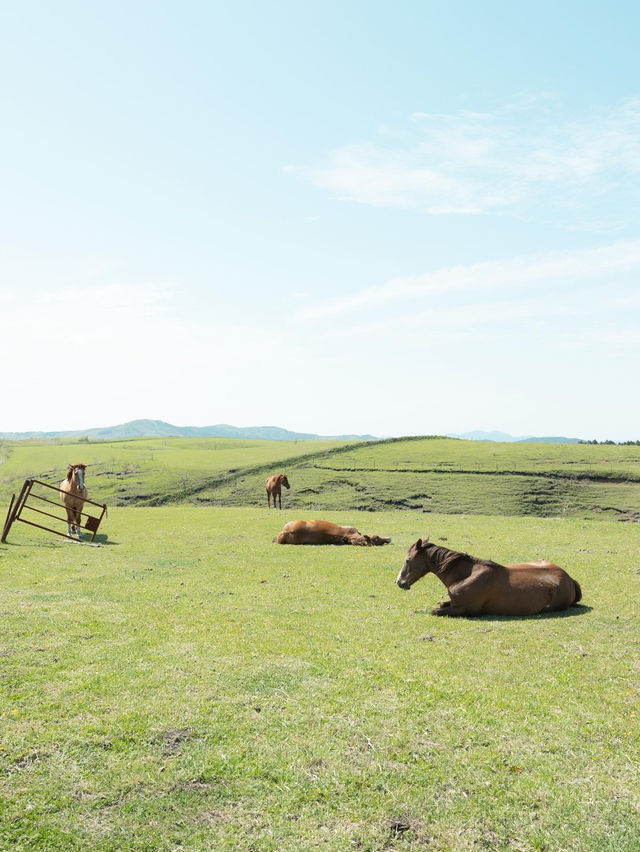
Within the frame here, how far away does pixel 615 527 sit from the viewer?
23.5m

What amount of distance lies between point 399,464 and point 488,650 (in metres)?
40.1

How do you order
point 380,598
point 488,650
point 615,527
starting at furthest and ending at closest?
point 615,527, point 380,598, point 488,650

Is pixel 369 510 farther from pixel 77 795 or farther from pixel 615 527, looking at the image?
pixel 77 795

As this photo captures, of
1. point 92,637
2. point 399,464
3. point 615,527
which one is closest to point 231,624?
point 92,637

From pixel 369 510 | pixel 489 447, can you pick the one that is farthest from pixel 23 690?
pixel 489 447

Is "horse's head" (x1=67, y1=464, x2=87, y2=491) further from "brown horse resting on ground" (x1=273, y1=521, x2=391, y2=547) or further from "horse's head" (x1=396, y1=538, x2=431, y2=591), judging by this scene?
"horse's head" (x1=396, y1=538, x2=431, y2=591)

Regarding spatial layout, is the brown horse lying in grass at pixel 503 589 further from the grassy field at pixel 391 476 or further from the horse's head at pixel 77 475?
the grassy field at pixel 391 476

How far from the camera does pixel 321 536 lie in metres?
19.7

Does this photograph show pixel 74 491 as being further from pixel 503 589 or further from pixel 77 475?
pixel 503 589

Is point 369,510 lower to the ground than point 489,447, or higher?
lower

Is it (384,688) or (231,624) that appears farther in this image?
(231,624)

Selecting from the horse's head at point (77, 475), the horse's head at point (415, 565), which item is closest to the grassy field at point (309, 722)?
the horse's head at point (415, 565)

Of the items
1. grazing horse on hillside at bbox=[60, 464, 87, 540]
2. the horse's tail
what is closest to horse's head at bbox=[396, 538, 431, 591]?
the horse's tail

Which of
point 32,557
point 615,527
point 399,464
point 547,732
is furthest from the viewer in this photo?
point 399,464
